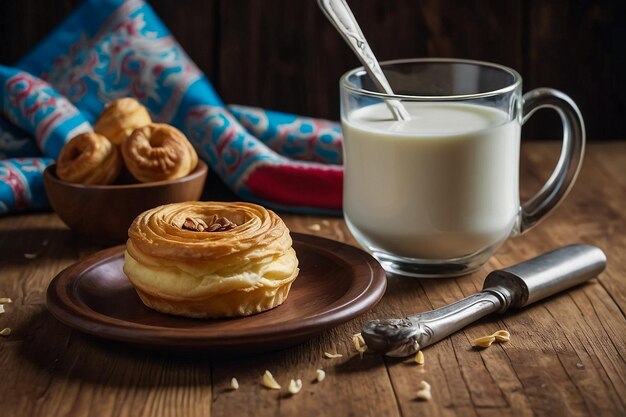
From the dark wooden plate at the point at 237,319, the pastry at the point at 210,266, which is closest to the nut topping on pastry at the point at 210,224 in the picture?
the pastry at the point at 210,266

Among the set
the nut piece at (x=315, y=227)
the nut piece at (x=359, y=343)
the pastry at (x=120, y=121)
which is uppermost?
the pastry at (x=120, y=121)

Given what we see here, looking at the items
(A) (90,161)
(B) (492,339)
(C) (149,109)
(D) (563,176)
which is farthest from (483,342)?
(C) (149,109)

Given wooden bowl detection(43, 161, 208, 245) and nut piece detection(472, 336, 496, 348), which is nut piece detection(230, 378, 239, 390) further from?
wooden bowl detection(43, 161, 208, 245)

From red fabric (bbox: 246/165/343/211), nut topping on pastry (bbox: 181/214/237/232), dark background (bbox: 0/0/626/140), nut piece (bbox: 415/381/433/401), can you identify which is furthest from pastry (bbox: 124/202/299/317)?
dark background (bbox: 0/0/626/140)

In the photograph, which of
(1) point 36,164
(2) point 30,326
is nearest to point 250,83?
(1) point 36,164

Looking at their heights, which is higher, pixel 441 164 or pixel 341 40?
pixel 441 164

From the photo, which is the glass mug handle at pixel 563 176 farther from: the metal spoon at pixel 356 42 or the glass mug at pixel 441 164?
the metal spoon at pixel 356 42

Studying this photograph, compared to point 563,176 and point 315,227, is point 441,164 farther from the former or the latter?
point 315,227
